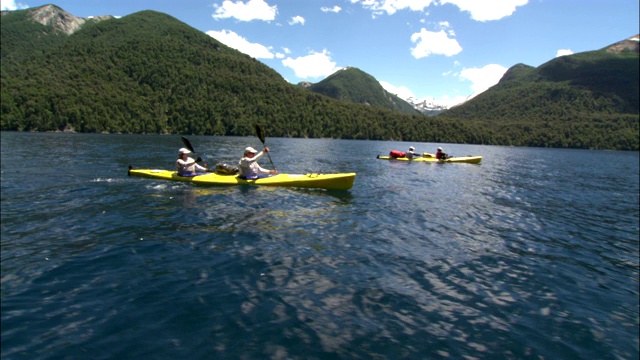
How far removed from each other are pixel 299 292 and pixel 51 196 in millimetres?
15848

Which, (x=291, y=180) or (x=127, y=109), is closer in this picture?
(x=291, y=180)

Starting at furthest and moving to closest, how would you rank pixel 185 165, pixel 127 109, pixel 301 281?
1. pixel 127 109
2. pixel 185 165
3. pixel 301 281

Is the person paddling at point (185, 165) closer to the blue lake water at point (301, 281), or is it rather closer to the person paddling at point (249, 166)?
the person paddling at point (249, 166)

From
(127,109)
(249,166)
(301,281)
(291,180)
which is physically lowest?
(301,281)

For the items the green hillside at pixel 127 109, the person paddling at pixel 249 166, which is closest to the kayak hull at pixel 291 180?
the person paddling at pixel 249 166

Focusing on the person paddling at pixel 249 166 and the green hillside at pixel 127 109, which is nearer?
the person paddling at pixel 249 166

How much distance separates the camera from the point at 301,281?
29.9 ft

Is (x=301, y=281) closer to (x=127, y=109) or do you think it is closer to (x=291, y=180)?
(x=291, y=180)

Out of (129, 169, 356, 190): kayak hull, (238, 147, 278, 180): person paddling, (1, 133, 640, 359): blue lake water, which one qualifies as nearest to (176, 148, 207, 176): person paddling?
(129, 169, 356, 190): kayak hull

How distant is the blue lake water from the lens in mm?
6648

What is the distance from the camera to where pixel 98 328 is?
21.7ft

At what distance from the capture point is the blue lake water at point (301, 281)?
21.8 ft

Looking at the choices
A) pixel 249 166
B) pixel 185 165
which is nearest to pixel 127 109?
pixel 185 165

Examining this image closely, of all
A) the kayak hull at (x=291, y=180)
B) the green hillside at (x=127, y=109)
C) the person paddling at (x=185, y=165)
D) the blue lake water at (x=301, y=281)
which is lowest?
the blue lake water at (x=301, y=281)
